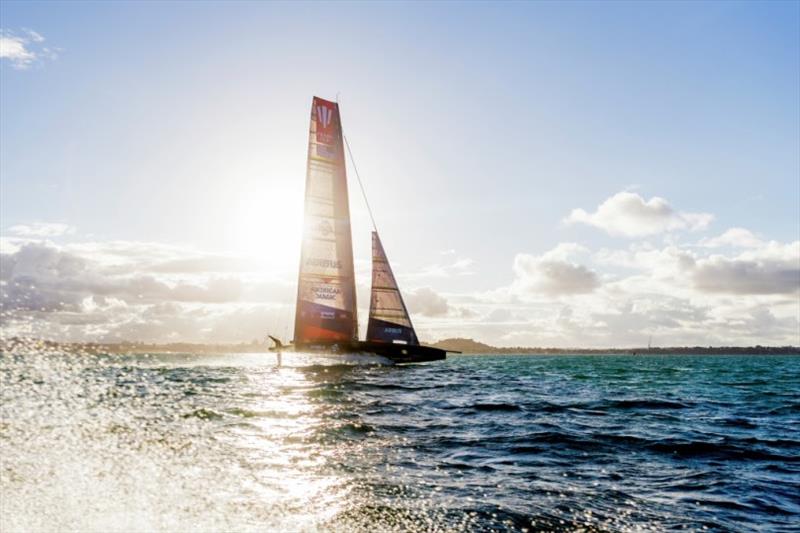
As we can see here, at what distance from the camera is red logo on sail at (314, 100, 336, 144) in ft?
176

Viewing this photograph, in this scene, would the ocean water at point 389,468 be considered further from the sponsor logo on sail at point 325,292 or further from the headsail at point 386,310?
the headsail at point 386,310

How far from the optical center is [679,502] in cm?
1009

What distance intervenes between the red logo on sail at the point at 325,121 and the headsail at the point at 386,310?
36.2 ft

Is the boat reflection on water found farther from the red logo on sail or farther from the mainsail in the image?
the red logo on sail

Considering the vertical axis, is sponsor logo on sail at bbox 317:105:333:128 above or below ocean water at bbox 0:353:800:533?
above

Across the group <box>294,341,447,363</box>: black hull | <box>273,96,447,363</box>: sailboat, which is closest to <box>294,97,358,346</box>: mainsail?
<box>273,96,447,363</box>: sailboat

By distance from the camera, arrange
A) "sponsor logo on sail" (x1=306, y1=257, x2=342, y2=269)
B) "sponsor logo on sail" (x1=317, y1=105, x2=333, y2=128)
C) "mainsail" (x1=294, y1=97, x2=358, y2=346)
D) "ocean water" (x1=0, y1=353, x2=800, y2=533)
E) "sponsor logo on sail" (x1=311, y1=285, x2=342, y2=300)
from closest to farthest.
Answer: "ocean water" (x1=0, y1=353, x2=800, y2=533)
"sponsor logo on sail" (x1=306, y1=257, x2=342, y2=269)
"mainsail" (x1=294, y1=97, x2=358, y2=346)
"sponsor logo on sail" (x1=311, y1=285, x2=342, y2=300)
"sponsor logo on sail" (x1=317, y1=105, x2=333, y2=128)

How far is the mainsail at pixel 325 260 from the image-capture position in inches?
2010

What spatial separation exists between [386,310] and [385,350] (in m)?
4.05

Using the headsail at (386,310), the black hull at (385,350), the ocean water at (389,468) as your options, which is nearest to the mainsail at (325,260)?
the black hull at (385,350)

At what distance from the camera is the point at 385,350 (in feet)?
170

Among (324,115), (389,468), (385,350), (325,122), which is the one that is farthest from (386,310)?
(389,468)

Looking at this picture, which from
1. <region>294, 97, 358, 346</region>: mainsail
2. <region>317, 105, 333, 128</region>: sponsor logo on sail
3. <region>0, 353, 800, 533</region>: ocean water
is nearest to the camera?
<region>0, 353, 800, 533</region>: ocean water

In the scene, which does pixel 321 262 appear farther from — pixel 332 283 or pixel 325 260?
pixel 332 283
